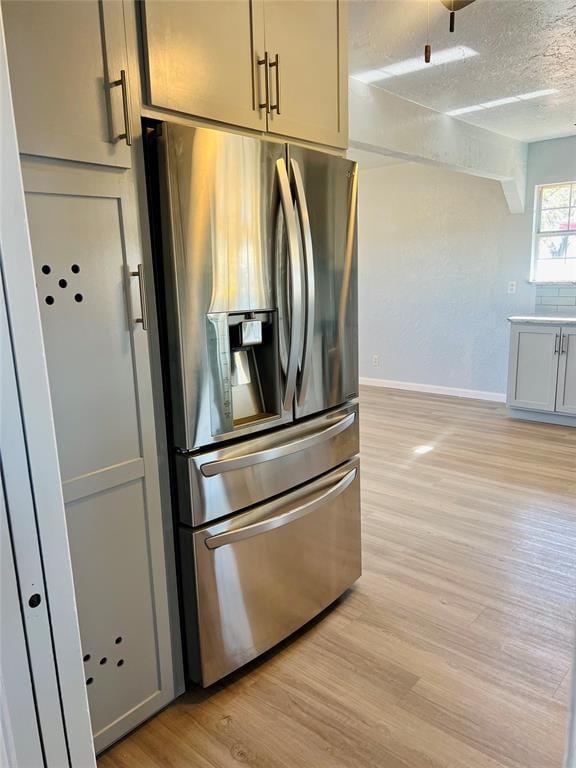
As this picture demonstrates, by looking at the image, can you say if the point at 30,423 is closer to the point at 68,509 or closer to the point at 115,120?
the point at 68,509

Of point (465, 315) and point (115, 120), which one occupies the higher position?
point (115, 120)

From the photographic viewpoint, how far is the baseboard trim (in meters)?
5.80

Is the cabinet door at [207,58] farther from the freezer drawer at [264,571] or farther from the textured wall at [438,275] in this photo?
the textured wall at [438,275]

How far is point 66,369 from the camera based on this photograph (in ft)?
4.54

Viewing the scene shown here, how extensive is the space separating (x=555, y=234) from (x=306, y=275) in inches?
173

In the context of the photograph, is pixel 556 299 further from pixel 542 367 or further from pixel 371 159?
pixel 371 159

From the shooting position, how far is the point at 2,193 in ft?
2.52

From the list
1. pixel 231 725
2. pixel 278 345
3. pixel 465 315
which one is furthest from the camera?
pixel 465 315

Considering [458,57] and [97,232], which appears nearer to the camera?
[97,232]

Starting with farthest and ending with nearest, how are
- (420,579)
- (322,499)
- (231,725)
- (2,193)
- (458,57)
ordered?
(458,57), (420,579), (322,499), (231,725), (2,193)

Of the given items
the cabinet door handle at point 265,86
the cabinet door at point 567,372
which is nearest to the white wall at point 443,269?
the cabinet door at point 567,372

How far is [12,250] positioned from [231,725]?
5.18ft

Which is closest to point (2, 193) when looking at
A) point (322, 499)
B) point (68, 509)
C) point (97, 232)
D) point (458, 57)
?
point (97, 232)

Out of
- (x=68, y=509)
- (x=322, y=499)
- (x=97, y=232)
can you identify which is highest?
(x=97, y=232)
